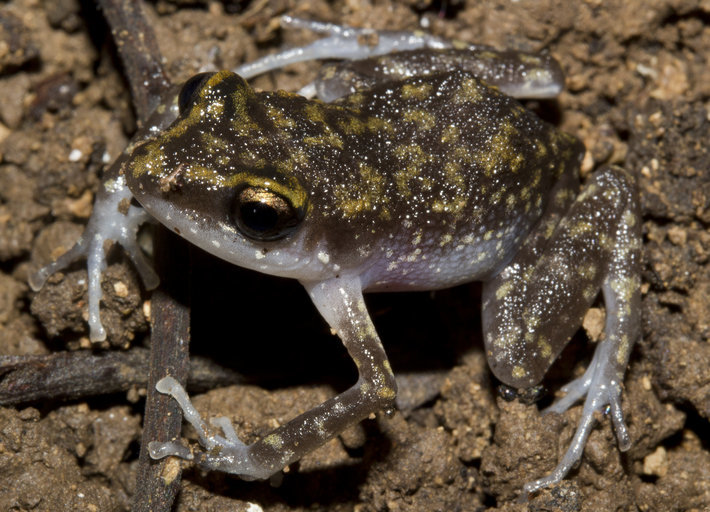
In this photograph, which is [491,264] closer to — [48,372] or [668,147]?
[668,147]

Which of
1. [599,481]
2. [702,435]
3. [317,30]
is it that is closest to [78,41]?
[317,30]

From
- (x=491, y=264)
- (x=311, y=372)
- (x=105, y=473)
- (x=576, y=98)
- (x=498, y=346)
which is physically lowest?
(x=105, y=473)

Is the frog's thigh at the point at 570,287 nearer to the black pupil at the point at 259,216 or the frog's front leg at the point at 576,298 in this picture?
the frog's front leg at the point at 576,298

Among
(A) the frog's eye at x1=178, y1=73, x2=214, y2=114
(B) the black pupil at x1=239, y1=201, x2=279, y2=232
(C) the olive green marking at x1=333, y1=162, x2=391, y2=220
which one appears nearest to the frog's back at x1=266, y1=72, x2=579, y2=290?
(C) the olive green marking at x1=333, y1=162, x2=391, y2=220

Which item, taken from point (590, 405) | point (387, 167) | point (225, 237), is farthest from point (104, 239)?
point (590, 405)

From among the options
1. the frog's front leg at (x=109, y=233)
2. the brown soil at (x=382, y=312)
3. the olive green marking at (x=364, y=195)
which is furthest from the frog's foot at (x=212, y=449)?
the olive green marking at (x=364, y=195)
